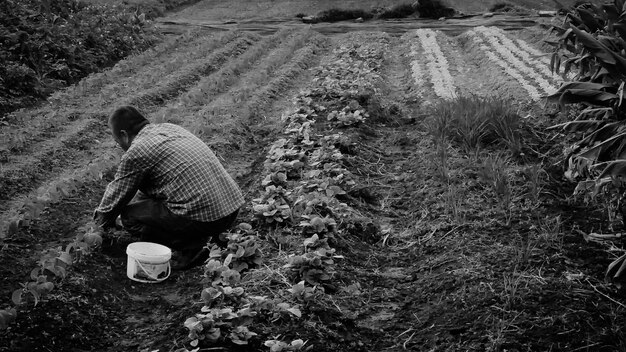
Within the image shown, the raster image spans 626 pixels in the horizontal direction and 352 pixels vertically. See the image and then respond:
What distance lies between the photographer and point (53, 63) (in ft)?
38.9

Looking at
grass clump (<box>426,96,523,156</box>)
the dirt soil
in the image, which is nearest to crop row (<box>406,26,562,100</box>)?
the dirt soil

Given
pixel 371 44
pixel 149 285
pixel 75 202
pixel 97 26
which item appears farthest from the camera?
pixel 371 44

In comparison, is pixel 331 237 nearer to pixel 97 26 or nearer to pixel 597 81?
pixel 597 81

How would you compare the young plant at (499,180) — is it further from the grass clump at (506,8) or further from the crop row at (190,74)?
the grass clump at (506,8)

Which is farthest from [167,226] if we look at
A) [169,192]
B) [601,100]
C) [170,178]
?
[601,100]

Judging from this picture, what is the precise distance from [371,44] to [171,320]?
11576 mm

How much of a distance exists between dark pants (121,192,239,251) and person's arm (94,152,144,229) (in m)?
0.18

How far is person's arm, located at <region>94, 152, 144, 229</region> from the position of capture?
Result: 5.36 m

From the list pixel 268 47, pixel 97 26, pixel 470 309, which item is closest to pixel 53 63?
pixel 97 26

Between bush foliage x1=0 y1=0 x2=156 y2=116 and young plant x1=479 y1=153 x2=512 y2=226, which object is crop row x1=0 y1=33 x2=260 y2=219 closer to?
bush foliage x1=0 y1=0 x2=156 y2=116

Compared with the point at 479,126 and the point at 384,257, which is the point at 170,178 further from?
the point at 479,126

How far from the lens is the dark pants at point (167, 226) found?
556 centimetres

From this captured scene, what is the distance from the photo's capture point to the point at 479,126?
7074 mm

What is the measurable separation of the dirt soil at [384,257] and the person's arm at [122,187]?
0.34 metres
